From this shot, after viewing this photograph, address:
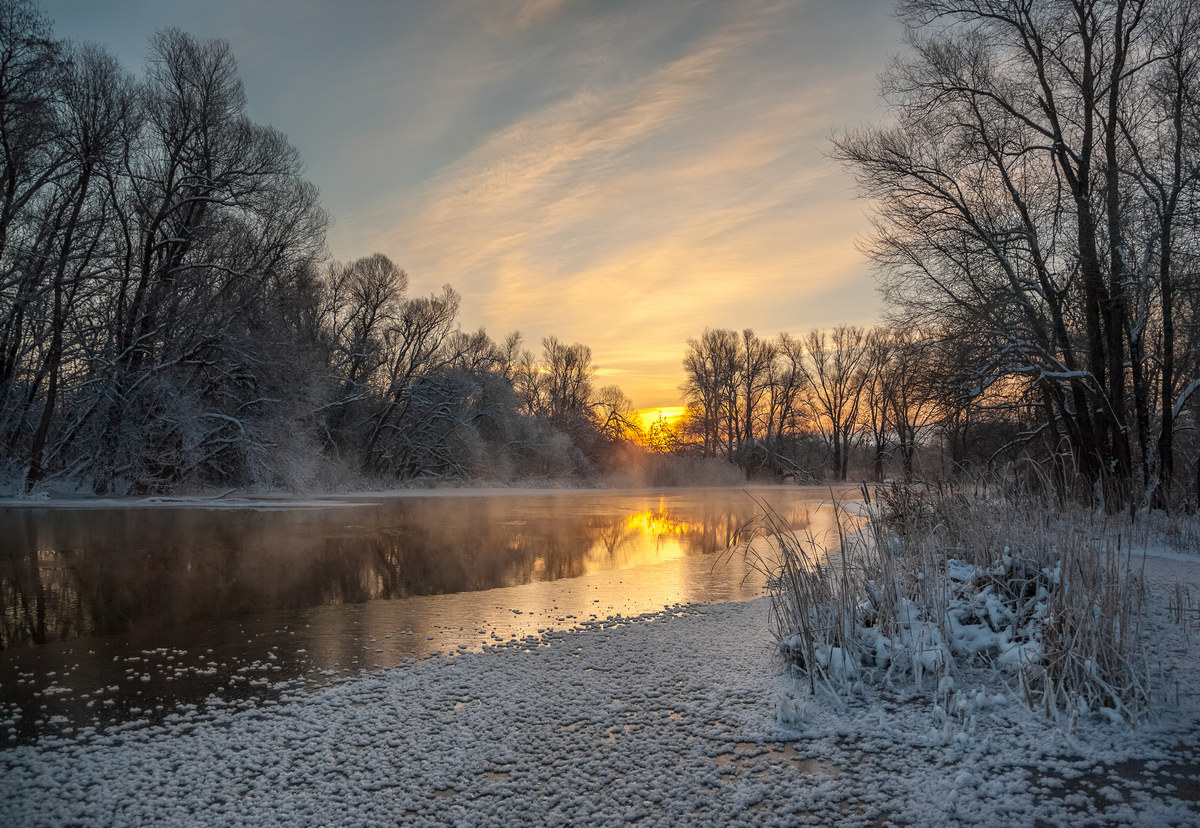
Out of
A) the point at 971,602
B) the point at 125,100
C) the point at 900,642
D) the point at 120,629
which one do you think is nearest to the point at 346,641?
the point at 120,629

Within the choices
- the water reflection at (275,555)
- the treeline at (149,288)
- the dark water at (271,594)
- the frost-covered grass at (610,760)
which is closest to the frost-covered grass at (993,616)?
the frost-covered grass at (610,760)

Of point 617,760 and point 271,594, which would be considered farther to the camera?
point 271,594

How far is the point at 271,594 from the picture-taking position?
775 centimetres

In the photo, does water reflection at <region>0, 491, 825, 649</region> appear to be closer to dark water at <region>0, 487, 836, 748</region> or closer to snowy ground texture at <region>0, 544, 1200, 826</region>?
dark water at <region>0, 487, 836, 748</region>

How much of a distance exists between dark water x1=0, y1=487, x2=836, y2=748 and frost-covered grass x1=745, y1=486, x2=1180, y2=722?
236 centimetres

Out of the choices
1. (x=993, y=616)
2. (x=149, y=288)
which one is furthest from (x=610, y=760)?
(x=149, y=288)

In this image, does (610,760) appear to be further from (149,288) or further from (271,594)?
(149,288)

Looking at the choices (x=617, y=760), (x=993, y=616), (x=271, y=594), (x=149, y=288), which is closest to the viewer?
(x=617, y=760)

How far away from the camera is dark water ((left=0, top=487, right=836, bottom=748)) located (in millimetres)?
4777

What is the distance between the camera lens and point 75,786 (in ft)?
10.6

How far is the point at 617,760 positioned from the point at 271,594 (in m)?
5.66

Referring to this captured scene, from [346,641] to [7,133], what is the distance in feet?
58.5

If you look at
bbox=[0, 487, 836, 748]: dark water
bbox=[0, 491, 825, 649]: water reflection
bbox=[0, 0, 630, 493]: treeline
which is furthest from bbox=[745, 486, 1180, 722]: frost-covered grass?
bbox=[0, 0, 630, 493]: treeline

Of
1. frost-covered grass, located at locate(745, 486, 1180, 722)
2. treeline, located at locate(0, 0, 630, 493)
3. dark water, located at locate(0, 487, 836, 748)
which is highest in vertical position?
treeline, located at locate(0, 0, 630, 493)
